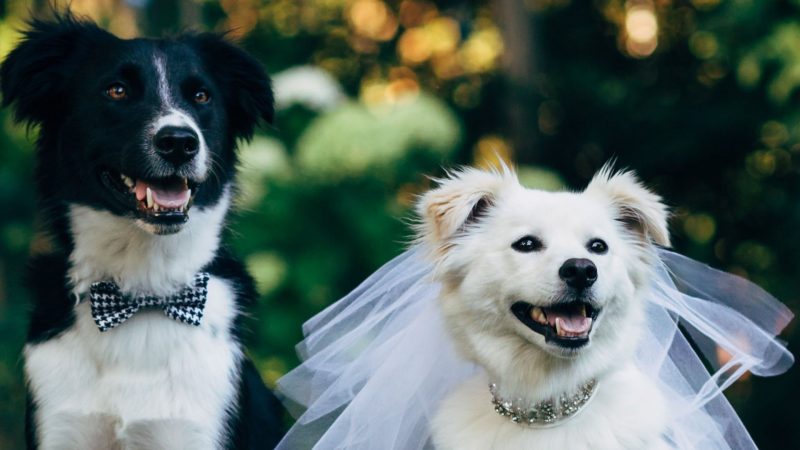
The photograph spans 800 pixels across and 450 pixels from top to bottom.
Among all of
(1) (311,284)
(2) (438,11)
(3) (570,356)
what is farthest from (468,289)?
(2) (438,11)

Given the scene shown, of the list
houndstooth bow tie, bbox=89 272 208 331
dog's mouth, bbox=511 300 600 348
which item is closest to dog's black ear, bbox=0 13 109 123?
houndstooth bow tie, bbox=89 272 208 331

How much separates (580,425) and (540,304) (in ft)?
1.25

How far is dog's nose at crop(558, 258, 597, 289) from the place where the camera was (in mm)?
2643

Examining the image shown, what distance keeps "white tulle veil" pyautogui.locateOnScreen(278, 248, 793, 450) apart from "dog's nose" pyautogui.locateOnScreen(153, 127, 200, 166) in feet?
2.38

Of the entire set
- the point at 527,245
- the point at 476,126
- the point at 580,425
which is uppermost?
the point at 527,245

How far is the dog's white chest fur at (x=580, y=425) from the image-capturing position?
2.81 meters

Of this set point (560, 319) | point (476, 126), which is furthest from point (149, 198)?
point (476, 126)

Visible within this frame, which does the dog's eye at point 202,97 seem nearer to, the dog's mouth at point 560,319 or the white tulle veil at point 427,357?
the white tulle veil at point 427,357

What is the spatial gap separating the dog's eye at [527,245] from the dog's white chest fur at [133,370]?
35.2 inches

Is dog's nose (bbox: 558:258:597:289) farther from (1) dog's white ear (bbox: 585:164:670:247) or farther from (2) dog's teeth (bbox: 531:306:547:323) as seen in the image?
(1) dog's white ear (bbox: 585:164:670:247)

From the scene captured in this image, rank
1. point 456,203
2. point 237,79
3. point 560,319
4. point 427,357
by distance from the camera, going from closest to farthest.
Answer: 1. point 560,319
2. point 456,203
3. point 427,357
4. point 237,79

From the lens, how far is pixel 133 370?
2.92 m

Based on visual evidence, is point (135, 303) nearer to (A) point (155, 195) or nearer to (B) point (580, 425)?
(A) point (155, 195)

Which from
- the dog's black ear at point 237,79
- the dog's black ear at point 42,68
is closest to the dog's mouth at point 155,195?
the dog's black ear at point 42,68
